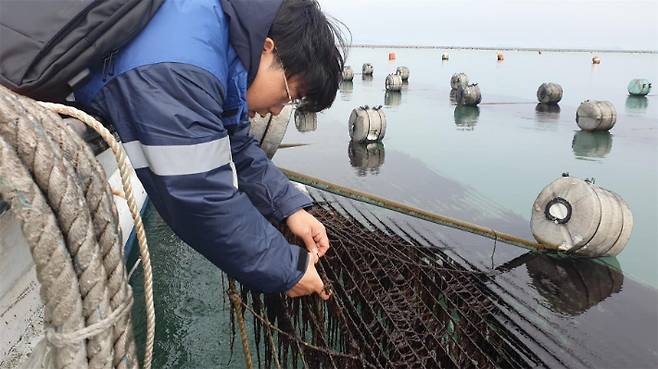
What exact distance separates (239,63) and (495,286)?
4548mm

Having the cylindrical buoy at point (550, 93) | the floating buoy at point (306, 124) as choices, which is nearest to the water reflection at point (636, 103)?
the cylindrical buoy at point (550, 93)

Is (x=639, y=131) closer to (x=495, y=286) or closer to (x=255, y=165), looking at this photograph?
(x=495, y=286)

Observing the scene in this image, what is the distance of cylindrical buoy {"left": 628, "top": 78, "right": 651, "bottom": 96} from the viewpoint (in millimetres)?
28047

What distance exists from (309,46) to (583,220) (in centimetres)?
570

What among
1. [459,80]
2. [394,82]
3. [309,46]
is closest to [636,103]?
[459,80]

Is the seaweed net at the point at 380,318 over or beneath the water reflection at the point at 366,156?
over

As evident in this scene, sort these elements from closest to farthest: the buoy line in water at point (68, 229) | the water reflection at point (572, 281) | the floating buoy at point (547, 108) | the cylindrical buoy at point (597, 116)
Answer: the buoy line in water at point (68, 229) → the water reflection at point (572, 281) → the cylindrical buoy at point (597, 116) → the floating buoy at point (547, 108)

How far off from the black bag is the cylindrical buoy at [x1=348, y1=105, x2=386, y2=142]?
13.0 metres

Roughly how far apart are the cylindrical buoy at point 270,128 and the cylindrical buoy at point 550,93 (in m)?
22.2

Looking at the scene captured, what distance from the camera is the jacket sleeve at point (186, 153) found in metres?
1.58

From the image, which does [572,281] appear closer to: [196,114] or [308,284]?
[308,284]

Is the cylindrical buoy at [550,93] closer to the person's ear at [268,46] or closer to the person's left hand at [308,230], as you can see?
the person's left hand at [308,230]

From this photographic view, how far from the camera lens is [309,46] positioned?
2047mm

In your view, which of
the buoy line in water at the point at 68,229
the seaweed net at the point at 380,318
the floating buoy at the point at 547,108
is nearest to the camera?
the buoy line in water at the point at 68,229
